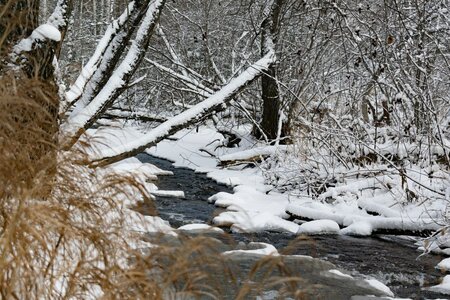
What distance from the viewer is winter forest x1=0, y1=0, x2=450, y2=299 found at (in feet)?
8.91

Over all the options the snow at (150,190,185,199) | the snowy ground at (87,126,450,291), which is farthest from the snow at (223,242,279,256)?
the snow at (150,190,185,199)

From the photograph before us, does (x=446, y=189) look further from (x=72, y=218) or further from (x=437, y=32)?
(x=72, y=218)

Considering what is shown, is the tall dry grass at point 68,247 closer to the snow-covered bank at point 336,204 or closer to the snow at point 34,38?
the snow at point 34,38

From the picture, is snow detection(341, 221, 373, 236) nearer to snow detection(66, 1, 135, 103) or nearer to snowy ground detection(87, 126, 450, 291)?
snowy ground detection(87, 126, 450, 291)

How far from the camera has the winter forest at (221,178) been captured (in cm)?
271

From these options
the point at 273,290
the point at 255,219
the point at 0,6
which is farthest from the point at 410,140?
the point at 0,6

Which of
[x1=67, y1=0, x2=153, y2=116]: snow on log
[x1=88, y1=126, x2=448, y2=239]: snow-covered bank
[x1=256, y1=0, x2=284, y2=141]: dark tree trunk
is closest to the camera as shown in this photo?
[x1=67, y1=0, x2=153, y2=116]: snow on log

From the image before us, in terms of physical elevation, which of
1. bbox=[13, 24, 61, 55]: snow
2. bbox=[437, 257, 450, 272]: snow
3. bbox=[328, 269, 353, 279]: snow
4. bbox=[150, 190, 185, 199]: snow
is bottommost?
bbox=[328, 269, 353, 279]: snow

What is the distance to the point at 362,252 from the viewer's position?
6297 millimetres

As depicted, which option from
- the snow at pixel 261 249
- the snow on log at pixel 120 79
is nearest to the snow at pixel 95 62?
the snow on log at pixel 120 79

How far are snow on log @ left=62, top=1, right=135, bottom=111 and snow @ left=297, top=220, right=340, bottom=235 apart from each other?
9.52 ft

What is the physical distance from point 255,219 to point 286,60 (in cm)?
522

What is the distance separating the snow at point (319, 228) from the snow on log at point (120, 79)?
2.85m

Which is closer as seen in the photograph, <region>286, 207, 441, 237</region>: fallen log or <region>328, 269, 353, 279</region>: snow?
<region>328, 269, 353, 279</region>: snow
